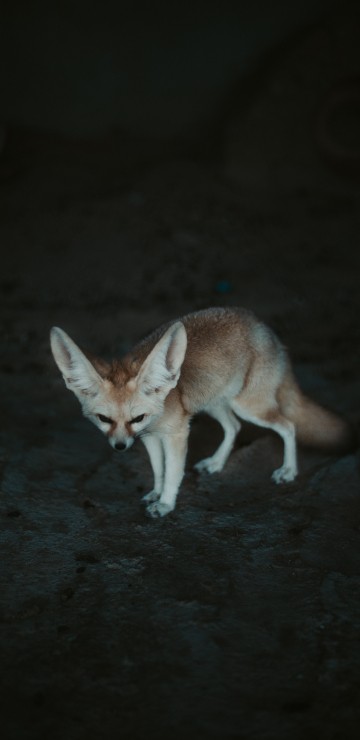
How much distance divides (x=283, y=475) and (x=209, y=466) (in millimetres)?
412

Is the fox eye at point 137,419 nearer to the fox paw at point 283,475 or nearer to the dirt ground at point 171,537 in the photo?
the dirt ground at point 171,537

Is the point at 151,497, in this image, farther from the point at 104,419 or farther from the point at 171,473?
the point at 104,419

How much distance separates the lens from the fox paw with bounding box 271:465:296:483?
11.7 ft

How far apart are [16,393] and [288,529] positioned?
233 cm

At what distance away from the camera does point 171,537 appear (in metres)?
3.09

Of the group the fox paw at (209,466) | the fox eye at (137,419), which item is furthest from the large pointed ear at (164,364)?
the fox paw at (209,466)

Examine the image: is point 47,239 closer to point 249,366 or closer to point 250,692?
point 249,366

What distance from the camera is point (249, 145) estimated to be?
27.2 feet

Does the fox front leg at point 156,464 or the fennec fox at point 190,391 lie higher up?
the fennec fox at point 190,391

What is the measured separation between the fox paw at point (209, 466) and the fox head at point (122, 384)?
0.85 m

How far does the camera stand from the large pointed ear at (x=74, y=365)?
2.81m

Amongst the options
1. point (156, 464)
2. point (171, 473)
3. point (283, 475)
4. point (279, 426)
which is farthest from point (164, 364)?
point (283, 475)

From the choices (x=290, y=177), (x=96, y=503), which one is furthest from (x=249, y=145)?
(x=96, y=503)

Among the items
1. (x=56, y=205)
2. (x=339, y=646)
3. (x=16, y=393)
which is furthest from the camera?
(x=56, y=205)
